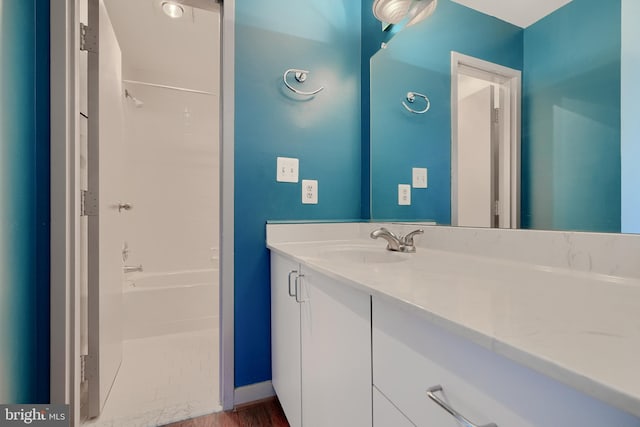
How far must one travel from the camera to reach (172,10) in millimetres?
1633

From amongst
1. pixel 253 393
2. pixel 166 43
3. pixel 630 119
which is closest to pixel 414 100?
pixel 630 119

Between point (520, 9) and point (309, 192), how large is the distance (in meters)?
1.07

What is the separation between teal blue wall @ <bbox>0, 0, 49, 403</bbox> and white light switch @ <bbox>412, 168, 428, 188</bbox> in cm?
146

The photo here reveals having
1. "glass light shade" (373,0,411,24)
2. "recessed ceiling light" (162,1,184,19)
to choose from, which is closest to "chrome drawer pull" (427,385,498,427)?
"glass light shade" (373,0,411,24)

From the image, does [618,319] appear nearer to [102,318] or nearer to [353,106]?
[353,106]

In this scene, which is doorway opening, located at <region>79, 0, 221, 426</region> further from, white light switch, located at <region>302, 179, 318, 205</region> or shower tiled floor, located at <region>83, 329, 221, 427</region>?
white light switch, located at <region>302, 179, 318, 205</region>

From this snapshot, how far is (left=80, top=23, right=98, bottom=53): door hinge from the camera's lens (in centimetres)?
114

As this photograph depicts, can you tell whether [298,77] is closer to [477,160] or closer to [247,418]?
[477,160]

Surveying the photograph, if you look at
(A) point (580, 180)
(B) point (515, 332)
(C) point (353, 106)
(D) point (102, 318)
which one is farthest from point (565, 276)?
(D) point (102, 318)

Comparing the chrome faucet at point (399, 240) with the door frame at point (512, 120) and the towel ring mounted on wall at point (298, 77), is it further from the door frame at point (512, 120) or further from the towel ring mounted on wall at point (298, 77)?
the towel ring mounted on wall at point (298, 77)

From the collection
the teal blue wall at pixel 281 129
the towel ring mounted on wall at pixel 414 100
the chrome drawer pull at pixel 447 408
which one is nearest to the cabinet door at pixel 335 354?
the chrome drawer pull at pixel 447 408

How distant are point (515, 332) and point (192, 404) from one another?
1.54 meters

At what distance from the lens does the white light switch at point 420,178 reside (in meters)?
1.27

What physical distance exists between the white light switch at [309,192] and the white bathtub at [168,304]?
1.46 meters
